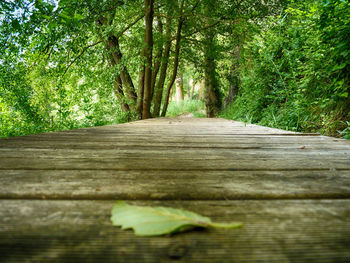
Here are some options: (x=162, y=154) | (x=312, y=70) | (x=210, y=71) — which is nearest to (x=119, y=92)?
(x=210, y=71)

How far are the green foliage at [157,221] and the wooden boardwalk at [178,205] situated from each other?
1 centimetres

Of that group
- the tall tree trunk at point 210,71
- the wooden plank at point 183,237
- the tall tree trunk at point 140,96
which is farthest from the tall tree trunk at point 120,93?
the wooden plank at point 183,237

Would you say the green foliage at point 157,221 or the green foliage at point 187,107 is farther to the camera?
the green foliage at point 187,107

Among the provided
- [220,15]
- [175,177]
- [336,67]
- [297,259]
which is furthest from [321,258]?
[220,15]

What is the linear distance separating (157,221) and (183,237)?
6 centimetres

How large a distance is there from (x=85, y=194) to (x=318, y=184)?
76cm

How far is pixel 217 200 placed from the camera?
640 mm

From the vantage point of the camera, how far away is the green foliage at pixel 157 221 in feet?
1.47

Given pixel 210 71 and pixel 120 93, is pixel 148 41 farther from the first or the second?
pixel 210 71

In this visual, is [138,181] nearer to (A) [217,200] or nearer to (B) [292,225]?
(A) [217,200]

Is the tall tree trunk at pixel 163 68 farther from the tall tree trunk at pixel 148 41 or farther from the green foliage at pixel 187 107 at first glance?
the green foliage at pixel 187 107

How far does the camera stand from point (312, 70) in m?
3.19

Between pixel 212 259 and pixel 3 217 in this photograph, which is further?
pixel 3 217

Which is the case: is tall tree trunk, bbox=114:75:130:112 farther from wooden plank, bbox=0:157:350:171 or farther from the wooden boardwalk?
the wooden boardwalk
